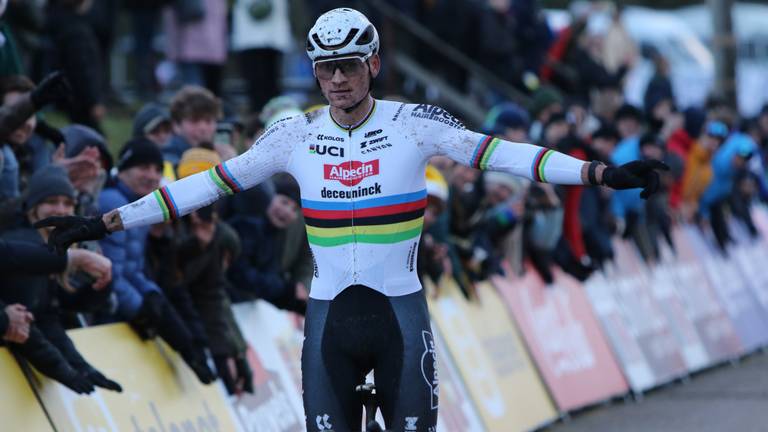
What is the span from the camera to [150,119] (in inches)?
407

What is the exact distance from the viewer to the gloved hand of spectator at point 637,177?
648 cm

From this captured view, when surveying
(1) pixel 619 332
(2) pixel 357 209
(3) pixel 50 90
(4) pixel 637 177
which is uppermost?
(3) pixel 50 90

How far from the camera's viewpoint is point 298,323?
417 inches

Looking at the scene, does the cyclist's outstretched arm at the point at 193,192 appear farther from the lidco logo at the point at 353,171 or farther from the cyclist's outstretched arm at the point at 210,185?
the lidco logo at the point at 353,171

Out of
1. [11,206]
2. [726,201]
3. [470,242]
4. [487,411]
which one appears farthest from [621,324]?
[11,206]

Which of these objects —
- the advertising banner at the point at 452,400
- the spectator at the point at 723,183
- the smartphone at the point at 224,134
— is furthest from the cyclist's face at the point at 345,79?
the spectator at the point at 723,183

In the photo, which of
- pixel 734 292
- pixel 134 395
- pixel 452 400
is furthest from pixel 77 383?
pixel 734 292

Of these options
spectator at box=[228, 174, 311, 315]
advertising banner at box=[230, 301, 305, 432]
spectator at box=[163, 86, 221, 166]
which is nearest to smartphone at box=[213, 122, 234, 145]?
spectator at box=[163, 86, 221, 166]

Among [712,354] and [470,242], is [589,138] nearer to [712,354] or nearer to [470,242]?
[712,354]

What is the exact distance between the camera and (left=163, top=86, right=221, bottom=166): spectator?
10.2 meters

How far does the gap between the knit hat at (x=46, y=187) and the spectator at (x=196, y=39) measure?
21.2 ft

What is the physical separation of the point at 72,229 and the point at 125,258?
2.20 m

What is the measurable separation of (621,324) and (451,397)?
163 inches

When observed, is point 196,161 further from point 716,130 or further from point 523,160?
point 716,130
